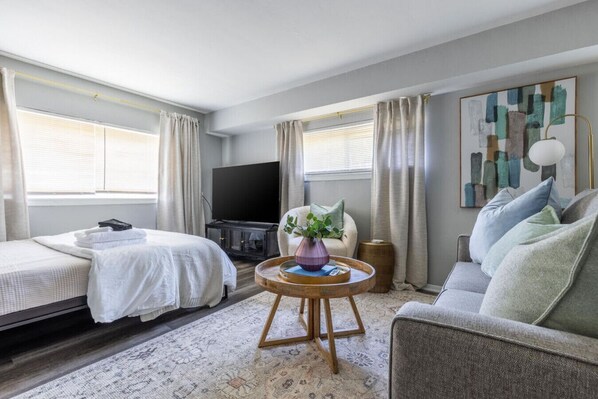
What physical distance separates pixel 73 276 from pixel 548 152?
327 centimetres

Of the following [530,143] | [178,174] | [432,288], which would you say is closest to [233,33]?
[178,174]

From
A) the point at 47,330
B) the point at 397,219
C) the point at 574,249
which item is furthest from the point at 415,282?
the point at 47,330

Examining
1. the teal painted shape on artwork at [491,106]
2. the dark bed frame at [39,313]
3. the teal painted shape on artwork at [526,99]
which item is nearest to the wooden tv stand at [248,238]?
the dark bed frame at [39,313]

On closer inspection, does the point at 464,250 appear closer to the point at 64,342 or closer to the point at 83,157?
the point at 64,342

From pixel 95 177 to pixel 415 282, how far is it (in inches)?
156

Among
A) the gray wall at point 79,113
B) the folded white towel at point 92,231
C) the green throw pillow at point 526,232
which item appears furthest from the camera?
the gray wall at point 79,113

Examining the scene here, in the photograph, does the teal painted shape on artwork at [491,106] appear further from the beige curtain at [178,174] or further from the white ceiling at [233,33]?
the beige curtain at [178,174]

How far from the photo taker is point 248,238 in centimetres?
420

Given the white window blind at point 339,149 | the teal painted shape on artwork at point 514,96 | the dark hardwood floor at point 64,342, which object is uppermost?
the teal painted shape on artwork at point 514,96

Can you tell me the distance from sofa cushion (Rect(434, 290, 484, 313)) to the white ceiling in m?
2.00

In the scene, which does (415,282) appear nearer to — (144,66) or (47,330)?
(47,330)

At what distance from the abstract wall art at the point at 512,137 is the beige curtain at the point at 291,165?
6.45 feet

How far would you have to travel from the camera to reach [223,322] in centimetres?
218

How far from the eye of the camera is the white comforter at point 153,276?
1.85 m
